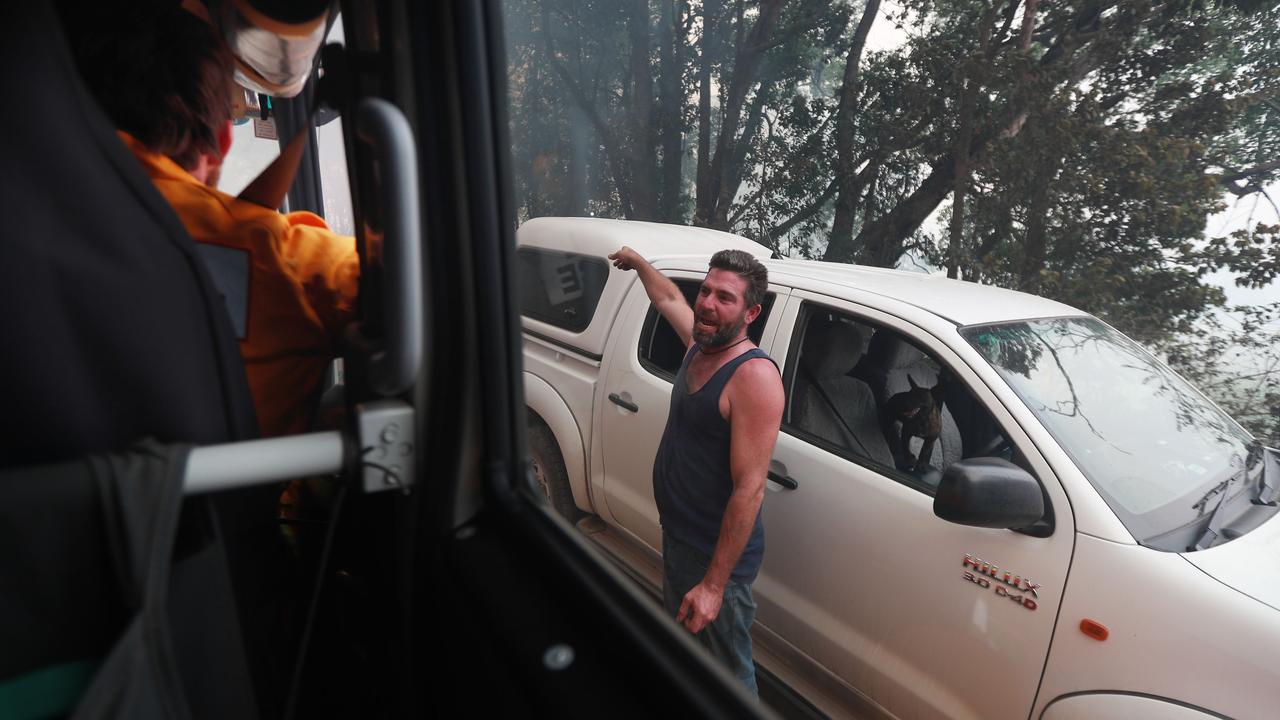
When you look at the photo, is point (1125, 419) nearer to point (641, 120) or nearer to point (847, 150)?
point (847, 150)

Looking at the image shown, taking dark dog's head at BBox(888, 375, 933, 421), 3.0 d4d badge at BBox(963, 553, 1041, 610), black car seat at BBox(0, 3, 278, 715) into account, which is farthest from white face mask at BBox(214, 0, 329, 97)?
dark dog's head at BBox(888, 375, 933, 421)

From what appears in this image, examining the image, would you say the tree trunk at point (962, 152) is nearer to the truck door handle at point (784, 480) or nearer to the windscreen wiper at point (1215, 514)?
the windscreen wiper at point (1215, 514)

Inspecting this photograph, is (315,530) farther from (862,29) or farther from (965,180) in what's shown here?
(862,29)

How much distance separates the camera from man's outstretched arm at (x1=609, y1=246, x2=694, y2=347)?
3.12 meters

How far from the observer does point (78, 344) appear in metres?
0.76

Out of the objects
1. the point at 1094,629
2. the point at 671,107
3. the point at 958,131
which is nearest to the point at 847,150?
the point at 958,131

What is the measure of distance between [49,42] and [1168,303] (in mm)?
6118

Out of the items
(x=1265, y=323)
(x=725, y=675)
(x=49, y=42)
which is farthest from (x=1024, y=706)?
(x=1265, y=323)

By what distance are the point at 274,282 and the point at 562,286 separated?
10.2 feet

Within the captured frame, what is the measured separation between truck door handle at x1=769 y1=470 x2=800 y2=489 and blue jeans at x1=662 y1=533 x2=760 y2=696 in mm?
431

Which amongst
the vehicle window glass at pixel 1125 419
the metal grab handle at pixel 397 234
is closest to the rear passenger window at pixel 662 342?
the vehicle window glass at pixel 1125 419

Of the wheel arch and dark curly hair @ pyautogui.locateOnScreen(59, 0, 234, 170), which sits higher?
dark curly hair @ pyautogui.locateOnScreen(59, 0, 234, 170)

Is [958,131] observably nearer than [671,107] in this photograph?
Yes

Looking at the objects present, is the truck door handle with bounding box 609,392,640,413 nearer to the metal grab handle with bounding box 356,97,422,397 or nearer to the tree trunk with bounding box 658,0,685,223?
the metal grab handle with bounding box 356,97,422,397
